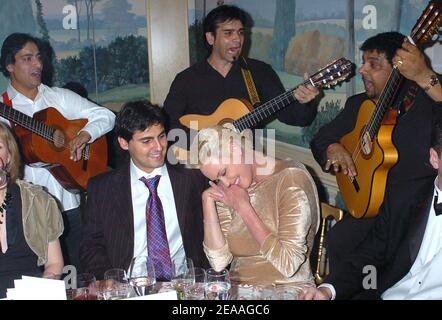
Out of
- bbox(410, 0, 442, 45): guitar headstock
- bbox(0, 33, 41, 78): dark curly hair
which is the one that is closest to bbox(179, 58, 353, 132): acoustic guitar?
bbox(410, 0, 442, 45): guitar headstock

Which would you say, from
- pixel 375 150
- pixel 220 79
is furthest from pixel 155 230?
pixel 220 79

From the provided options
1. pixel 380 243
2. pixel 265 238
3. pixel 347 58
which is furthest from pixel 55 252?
pixel 347 58

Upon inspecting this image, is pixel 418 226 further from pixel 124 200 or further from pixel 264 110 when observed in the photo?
pixel 264 110

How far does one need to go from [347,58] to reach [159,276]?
2269 millimetres

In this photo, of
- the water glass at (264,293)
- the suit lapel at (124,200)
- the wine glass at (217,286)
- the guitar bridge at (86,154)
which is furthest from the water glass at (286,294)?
the guitar bridge at (86,154)

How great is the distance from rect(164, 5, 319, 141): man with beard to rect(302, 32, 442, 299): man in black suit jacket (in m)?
0.55

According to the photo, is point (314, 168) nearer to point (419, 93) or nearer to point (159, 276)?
point (419, 93)

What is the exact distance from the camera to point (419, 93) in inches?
122

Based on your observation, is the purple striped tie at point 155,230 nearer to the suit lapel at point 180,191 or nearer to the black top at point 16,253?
the suit lapel at point 180,191

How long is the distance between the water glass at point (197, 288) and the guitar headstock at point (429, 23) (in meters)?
1.64

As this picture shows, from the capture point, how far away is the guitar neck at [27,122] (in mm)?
3574

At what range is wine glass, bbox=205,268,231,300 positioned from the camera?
1955mm

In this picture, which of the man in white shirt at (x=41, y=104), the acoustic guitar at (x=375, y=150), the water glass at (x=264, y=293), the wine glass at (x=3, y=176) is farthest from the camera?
the man in white shirt at (x=41, y=104)

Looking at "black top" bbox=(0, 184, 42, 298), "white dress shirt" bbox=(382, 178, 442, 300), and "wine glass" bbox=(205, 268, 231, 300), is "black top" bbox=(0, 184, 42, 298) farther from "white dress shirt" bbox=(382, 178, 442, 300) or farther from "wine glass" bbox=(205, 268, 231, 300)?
"white dress shirt" bbox=(382, 178, 442, 300)
